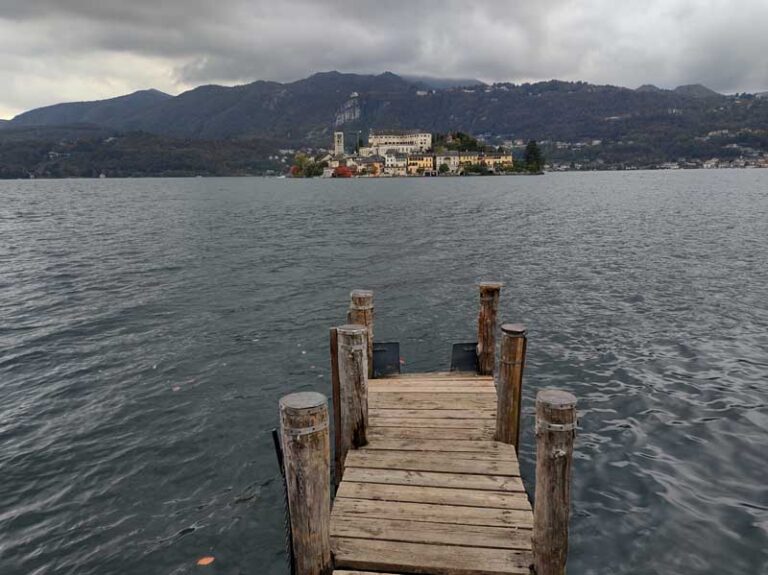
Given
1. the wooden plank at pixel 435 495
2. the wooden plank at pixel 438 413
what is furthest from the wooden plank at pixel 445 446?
the wooden plank at pixel 435 495

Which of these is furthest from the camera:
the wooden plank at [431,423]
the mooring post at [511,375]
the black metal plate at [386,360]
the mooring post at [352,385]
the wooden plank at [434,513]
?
the black metal plate at [386,360]

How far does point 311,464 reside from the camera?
5418 mm

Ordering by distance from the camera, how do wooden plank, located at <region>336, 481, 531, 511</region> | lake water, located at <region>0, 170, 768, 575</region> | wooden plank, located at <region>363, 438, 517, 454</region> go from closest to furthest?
1. wooden plank, located at <region>336, 481, 531, 511</region>
2. wooden plank, located at <region>363, 438, 517, 454</region>
3. lake water, located at <region>0, 170, 768, 575</region>

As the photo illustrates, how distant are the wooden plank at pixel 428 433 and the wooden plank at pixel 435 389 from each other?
58.7 inches

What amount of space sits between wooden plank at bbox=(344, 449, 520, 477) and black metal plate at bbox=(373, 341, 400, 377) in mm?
3686

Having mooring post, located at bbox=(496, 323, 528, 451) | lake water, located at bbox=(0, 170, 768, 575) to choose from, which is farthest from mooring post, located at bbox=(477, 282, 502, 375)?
mooring post, located at bbox=(496, 323, 528, 451)

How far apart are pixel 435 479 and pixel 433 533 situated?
116cm

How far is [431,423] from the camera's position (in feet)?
30.2

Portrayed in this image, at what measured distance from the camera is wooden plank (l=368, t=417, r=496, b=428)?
9070 mm

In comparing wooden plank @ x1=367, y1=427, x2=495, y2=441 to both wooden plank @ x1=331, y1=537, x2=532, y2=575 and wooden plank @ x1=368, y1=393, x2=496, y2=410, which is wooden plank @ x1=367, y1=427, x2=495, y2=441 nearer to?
wooden plank @ x1=368, y1=393, x2=496, y2=410

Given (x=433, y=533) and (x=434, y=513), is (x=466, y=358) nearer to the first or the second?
(x=434, y=513)

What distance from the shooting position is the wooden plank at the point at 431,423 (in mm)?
9070

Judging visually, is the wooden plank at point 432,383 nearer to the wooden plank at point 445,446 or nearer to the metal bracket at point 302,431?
the wooden plank at point 445,446

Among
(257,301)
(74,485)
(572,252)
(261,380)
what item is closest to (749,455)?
(261,380)
